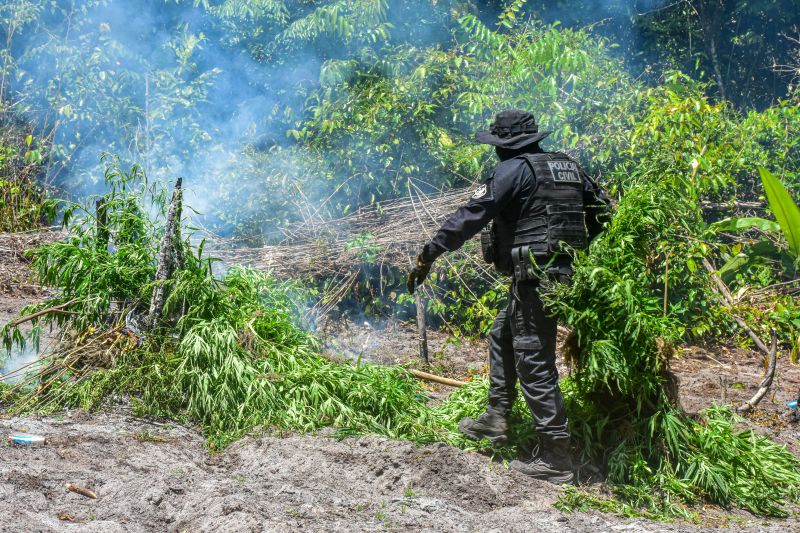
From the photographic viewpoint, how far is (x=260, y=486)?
13.8 ft

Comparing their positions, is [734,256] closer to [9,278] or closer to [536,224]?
[536,224]

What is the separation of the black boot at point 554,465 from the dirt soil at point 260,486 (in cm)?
9

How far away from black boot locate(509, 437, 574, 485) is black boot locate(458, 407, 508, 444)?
0.29 metres

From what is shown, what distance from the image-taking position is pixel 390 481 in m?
4.40

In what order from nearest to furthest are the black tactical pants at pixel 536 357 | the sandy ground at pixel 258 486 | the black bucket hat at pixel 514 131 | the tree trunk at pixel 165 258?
the sandy ground at pixel 258 486, the black tactical pants at pixel 536 357, the black bucket hat at pixel 514 131, the tree trunk at pixel 165 258

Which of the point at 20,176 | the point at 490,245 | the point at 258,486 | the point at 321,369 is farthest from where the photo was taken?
the point at 20,176

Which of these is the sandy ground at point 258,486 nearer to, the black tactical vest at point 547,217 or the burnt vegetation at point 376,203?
the burnt vegetation at point 376,203

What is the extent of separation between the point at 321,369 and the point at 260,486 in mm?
1351

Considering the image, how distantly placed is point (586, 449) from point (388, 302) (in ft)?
13.0

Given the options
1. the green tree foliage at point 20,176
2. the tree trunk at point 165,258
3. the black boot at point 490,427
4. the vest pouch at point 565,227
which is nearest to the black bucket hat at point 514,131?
the vest pouch at point 565,227

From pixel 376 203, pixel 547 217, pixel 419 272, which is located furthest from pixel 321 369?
pixel 376 203

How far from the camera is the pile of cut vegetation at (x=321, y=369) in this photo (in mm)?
4492

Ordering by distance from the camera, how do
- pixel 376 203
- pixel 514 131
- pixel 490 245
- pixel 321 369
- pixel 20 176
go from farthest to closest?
pixel 20 176 → pixel 376 203 → pixel 321 369 → pixel 490 245 → pixel 514 131

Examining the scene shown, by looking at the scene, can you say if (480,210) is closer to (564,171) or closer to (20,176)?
(564,171)
